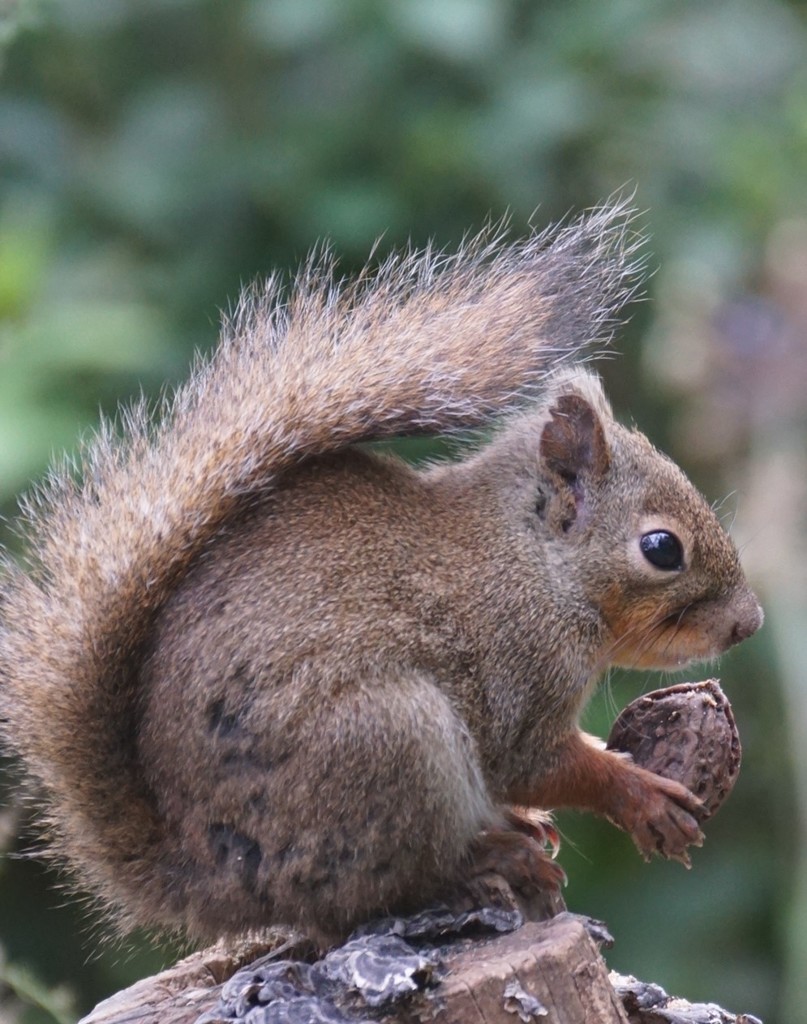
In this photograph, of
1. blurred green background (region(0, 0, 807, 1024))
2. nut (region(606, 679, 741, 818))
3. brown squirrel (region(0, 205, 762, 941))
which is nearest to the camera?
brown squirrel (region(0, 205, 762, 941))

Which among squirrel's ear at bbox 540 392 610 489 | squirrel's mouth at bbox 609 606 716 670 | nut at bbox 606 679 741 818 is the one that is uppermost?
squirrel's ear at bbox 540 392 610 489

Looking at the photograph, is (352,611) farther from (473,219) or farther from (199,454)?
(473,219)

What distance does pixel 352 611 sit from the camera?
6.19ft

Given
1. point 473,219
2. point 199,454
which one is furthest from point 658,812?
point 473,219

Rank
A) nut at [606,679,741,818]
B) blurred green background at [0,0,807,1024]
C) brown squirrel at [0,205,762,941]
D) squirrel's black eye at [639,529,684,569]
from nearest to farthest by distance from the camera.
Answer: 1. brown squirrel at [0,205,762,941]
2. nut at [606,679,741,818]
3. squirrel's black eye at [639,529,684,569]
4. blurred green background at [0,0,807,1024]

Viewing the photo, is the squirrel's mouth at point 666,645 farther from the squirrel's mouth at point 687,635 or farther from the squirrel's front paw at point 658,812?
the squirrel's front paw at point 658,812

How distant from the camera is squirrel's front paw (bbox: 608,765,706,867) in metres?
1.96

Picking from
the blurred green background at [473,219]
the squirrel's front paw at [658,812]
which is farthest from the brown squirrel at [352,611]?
the blurred green background at [473,219]

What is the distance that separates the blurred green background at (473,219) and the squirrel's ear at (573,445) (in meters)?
0.84

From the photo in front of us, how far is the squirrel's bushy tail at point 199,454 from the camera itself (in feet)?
6.17

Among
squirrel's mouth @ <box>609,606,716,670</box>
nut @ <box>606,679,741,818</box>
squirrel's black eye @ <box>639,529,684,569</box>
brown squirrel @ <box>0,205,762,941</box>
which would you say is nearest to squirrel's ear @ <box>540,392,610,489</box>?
brown squirrel @ <box>0,205,762,941</box>

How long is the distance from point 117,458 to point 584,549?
623mm

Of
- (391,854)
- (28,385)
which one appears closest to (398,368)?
(391,854)

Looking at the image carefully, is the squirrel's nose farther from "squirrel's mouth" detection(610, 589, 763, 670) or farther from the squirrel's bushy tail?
the squirrel's bushy tail
